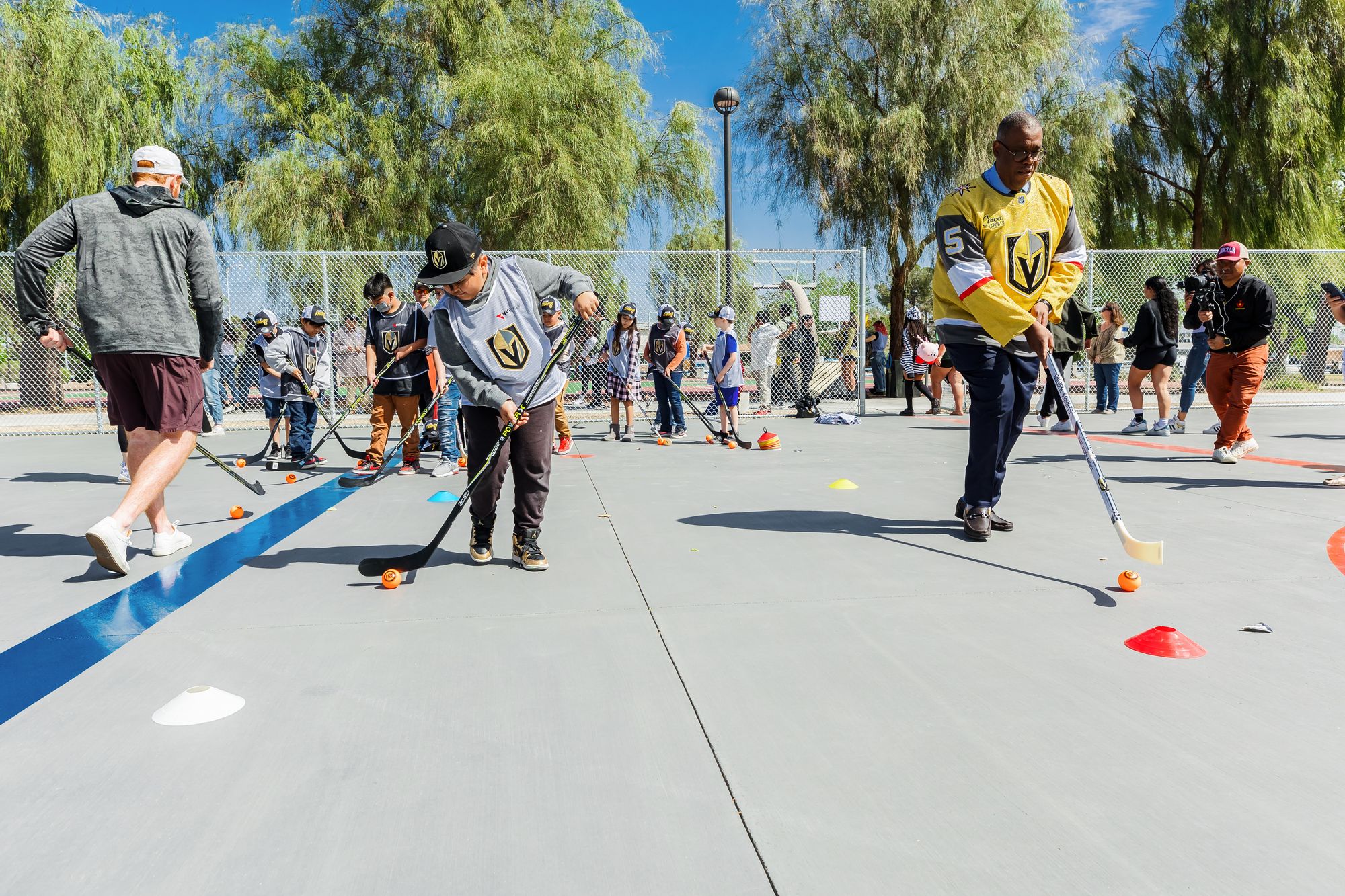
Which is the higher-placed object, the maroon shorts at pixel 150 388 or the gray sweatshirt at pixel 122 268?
the gray sweatshirt at pixel 122 268

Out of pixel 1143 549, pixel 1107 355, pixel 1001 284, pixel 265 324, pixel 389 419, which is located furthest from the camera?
pixel 1107 355

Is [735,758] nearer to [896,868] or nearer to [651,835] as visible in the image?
[651,835]

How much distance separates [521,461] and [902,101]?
56.8 ft

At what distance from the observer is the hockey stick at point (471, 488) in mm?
4066

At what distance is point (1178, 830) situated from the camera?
189 centimetres

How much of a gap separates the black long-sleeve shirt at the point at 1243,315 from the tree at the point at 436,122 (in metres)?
12.4

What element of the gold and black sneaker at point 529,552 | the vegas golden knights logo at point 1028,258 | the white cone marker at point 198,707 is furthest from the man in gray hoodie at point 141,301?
the vegas golden knights logo at point 1028,258

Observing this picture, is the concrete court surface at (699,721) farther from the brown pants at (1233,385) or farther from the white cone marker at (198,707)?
the brown pants at (1233,385)

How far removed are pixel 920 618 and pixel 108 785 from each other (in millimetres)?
2568

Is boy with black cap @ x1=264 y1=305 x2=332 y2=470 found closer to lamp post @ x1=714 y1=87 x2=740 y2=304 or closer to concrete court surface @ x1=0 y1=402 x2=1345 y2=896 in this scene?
concrete court surface @ x1=0 y1=402 x2=1345 y2=896

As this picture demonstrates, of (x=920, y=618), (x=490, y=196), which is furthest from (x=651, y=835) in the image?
(x=490, y=196)

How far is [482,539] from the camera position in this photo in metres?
4.52

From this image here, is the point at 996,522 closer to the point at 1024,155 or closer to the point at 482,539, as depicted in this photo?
the point at 1024,155

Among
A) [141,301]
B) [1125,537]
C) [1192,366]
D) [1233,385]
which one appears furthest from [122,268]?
[1192,366]
